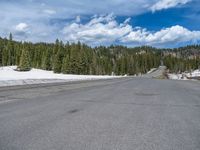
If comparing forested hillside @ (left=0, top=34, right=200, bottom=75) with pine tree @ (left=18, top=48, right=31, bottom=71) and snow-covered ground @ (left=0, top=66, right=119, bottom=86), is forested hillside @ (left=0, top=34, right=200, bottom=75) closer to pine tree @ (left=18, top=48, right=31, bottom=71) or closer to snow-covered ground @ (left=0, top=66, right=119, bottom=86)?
pine tree @ (left=18, top=48, right=31, bottom=71)

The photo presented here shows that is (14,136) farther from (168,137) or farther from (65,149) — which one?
(168,137)

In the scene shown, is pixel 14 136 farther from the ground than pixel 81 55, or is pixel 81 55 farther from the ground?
pixel 81 55

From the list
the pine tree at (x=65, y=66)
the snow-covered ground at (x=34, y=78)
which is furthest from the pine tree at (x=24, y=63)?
the snow-covered ground at (x=34, y=78)

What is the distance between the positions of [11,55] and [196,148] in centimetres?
13675

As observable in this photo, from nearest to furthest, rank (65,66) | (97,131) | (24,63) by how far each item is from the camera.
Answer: (97,131)
(65,66)
(24,63)

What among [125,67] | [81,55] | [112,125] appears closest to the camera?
[112,125]

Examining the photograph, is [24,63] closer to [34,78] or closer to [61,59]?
[61,59]

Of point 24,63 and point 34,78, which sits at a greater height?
point 24,63

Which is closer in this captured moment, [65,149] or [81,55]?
[65,149]

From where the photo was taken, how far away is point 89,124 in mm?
7082

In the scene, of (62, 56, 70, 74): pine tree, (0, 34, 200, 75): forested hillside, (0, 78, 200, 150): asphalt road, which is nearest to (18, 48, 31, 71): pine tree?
(0, 34, 200, 75): forested hillside

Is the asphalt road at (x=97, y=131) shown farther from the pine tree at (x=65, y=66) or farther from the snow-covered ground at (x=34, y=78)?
the pine tree at (x=65, y=66)

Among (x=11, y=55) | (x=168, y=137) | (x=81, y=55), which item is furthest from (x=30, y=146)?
(x=11, y=55)

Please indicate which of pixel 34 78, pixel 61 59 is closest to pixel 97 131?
pixel 34 78
